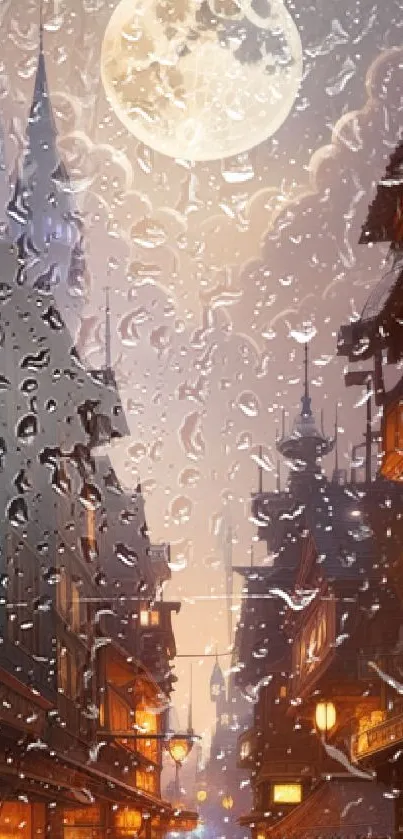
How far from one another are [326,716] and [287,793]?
415 inches

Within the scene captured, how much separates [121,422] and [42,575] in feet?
15.2

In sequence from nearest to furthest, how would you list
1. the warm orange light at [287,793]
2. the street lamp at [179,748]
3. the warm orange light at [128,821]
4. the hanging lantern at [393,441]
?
the hanging lantern at [393,441] < the warm orange light at [128,821] < the street lamp at [179,748] < the warm orange light at [287,793]

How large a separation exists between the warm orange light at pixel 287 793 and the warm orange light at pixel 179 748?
7.51 metres

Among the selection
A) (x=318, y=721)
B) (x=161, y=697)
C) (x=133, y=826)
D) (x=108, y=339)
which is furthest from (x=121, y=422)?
(x=161, y=697)

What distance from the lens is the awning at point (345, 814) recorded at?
45.4 ft

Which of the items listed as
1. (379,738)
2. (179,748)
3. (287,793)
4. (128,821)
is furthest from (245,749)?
(379,738)

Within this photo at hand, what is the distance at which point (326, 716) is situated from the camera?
1872 centimetres

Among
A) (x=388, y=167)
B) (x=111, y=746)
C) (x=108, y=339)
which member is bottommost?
(x=111, y=746)

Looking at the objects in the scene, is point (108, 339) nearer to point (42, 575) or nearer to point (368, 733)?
point (42, 575)

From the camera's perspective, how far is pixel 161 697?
1340 inches

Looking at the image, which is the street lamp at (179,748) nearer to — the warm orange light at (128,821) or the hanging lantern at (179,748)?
the hanging lantern at (179,748)

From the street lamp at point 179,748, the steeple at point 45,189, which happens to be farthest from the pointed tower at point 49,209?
the street lamp at point 179,748

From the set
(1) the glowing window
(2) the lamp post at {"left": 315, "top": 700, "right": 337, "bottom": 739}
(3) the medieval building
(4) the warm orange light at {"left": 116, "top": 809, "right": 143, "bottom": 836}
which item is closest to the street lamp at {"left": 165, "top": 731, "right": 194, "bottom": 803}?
(3) the medieval building

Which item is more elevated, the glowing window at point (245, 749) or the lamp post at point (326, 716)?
the lamp post at point (326, 716)
